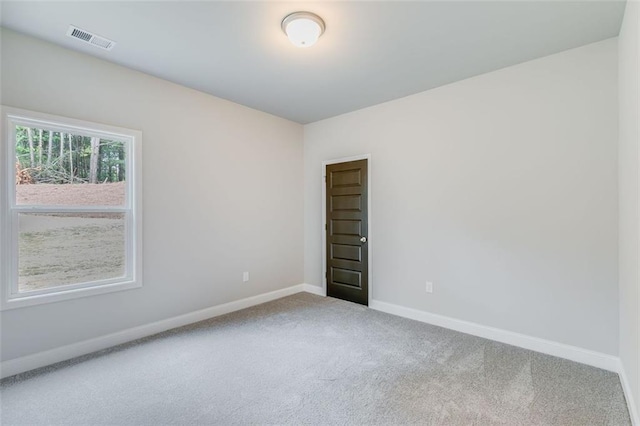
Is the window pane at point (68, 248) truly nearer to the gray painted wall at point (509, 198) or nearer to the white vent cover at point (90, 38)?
the white vent cover at point (90, 38)

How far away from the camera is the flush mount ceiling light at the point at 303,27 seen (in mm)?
2251

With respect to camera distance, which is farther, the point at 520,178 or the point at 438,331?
the point at 438,331

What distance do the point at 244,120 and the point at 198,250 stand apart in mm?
1858

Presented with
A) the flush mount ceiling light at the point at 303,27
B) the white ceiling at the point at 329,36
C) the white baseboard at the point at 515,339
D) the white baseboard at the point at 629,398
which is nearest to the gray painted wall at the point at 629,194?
the white baseboard at the point at 629,398

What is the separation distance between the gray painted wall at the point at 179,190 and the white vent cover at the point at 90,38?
0.95ft

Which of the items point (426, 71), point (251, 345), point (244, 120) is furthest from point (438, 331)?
point (244, 120)

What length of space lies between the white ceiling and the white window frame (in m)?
0.69

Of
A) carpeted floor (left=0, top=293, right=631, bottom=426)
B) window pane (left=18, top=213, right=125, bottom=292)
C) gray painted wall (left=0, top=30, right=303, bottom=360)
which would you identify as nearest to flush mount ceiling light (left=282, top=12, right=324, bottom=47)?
gray painted wall (left=0, top=30, right=303, bottom=360)

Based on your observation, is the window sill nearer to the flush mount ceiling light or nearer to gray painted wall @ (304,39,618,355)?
the flush mount ceiling light

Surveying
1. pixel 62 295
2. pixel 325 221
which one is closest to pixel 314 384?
pixel 62 295

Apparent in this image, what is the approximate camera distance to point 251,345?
2.99 meters

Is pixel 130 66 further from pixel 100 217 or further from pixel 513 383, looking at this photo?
pixel 513 383

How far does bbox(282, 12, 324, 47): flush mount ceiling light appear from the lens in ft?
7.38

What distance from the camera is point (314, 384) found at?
232cm
